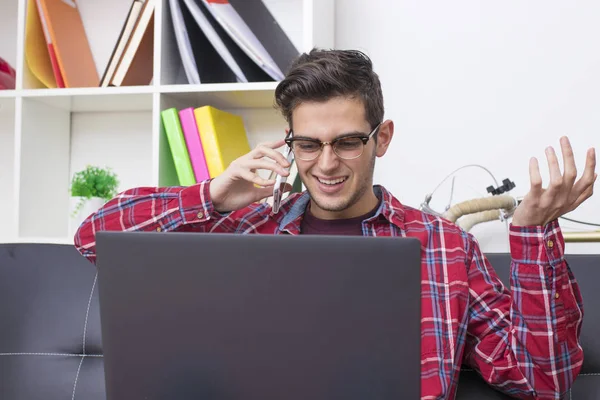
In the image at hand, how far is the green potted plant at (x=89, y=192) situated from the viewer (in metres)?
1.84

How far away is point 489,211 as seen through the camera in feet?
5.66

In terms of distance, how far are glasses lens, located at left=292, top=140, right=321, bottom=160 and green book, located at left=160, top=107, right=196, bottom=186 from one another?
18.8 inches

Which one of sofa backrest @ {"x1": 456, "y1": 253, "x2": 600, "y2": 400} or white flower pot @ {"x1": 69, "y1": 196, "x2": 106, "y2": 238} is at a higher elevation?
white flower pot @ {"x1": 69, "y1": 196, "x2": 106, "y2": 238}

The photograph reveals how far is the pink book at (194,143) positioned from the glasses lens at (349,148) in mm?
529

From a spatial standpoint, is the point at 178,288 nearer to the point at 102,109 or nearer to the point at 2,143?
the point at 102,109

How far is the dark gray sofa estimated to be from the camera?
56.7 inches

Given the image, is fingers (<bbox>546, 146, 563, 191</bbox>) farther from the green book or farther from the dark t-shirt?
the green book

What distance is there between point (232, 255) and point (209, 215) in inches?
27.6

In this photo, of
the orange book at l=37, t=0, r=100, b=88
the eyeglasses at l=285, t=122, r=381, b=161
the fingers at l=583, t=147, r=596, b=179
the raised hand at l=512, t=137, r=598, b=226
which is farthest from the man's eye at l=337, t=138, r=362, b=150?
the orange book at l=37, t=0, r=100, b=88

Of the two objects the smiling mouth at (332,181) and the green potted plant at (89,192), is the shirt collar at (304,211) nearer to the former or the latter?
the smiling mouth at (332,181)

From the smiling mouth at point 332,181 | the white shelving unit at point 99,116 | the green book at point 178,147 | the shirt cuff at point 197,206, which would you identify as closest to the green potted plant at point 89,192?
the white shelving unit at point 99,116

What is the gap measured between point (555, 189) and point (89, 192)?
4.34ft

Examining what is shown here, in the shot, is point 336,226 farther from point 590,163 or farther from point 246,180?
point 590,163

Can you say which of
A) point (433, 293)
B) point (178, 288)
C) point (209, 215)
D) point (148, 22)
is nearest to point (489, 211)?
point (433, 293)
